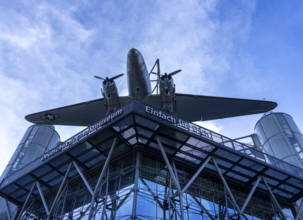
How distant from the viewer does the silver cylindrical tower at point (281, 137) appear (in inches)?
1393

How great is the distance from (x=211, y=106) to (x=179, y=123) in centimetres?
1473

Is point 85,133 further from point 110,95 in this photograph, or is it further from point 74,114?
point 74,114

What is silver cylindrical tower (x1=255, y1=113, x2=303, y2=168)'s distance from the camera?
116ft

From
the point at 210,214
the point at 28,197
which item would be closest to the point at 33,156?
the point at 28,197

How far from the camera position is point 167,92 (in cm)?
2781

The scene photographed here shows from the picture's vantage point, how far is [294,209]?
82.8 feet

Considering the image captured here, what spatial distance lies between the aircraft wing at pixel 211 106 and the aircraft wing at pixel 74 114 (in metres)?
6.25

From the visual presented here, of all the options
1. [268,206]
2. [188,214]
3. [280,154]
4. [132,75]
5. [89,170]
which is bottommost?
[188,214]

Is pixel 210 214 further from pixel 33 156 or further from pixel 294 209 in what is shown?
pixel 33 156

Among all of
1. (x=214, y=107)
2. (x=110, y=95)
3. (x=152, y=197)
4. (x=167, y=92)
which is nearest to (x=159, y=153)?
(x=152, y=197)

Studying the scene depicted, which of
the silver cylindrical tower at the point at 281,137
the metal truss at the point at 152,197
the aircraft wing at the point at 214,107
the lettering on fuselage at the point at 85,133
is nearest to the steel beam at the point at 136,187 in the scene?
the metal truss at the point at 152,197

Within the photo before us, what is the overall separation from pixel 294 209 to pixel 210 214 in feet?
32.1

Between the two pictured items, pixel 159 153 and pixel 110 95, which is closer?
pixel 159 153

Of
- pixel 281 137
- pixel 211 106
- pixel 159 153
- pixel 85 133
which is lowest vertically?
pixel 159 153
